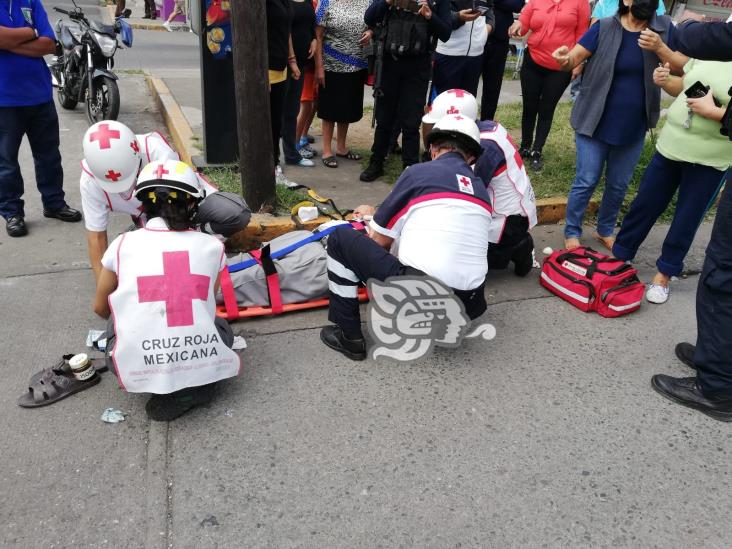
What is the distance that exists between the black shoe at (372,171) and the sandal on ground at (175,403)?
10.2 feet

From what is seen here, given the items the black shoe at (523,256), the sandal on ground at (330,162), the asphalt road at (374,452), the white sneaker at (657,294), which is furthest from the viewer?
the sandal on ground at (330,162)

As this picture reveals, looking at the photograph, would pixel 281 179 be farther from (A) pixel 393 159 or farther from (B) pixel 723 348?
(B) pixel 723 348

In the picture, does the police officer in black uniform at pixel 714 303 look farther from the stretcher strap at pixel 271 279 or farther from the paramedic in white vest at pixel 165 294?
the paramedic in white vest at pixel 165 294

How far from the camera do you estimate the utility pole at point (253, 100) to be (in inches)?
150

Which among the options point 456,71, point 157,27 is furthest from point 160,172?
point 157,27

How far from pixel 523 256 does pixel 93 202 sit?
2.73m

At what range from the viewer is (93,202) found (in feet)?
9.77

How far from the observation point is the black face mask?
3.66m

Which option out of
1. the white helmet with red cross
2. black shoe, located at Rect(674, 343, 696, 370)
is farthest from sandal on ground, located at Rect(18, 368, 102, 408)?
black shoe, located at Rect(674, 343, 696, 370)

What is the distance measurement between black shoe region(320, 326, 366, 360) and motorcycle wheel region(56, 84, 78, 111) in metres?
5.75

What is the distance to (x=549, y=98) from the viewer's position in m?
5.52

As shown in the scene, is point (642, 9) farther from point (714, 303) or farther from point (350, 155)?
point (350, 155)

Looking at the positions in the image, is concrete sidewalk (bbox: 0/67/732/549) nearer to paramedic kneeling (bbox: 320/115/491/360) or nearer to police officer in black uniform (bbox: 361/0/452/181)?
paramedic kneeling (bbox: 320/115/491/360)

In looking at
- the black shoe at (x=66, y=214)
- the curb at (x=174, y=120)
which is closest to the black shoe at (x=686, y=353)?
the curb at (x=174, y=120)
